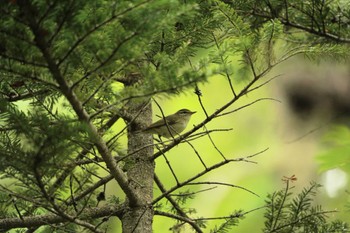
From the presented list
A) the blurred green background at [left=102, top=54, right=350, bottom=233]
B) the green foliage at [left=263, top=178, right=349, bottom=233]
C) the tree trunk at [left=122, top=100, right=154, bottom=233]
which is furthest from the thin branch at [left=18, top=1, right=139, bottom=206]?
the blurred green background at [left=102, top=54, right=350, bottom=233]

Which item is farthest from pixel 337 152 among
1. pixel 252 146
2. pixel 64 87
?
pixel 252 146

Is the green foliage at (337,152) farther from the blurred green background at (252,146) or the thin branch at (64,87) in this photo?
the blurred green background at (252,146)

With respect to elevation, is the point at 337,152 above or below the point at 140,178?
below

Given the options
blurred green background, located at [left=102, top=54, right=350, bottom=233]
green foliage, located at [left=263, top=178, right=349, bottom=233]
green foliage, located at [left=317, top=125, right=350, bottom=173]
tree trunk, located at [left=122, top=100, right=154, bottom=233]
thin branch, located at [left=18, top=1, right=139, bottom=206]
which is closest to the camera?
thin branch, located at [left=18, top=1, right=139, bottom=206]

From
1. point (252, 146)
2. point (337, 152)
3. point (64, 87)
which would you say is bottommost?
point (64, 87)

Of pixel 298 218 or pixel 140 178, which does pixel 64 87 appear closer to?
pixel 140 178

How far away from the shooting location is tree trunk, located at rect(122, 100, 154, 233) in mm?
1939

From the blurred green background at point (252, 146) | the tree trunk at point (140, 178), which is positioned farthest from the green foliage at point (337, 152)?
the blurred green background at point (252, 146)

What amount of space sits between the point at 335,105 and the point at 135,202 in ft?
7.73

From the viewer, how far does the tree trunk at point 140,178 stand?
1939 millimetres

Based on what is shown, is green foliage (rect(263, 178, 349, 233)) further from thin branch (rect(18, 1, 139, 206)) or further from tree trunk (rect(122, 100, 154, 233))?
thin branch (rect(18, 1, 139, 206))

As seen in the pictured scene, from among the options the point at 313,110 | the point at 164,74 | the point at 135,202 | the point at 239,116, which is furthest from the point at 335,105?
the point at 164,74

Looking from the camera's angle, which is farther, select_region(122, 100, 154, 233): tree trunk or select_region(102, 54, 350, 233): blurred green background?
select_region(102, 54, 350, 233): blurred green background

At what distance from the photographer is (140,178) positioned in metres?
2.09
